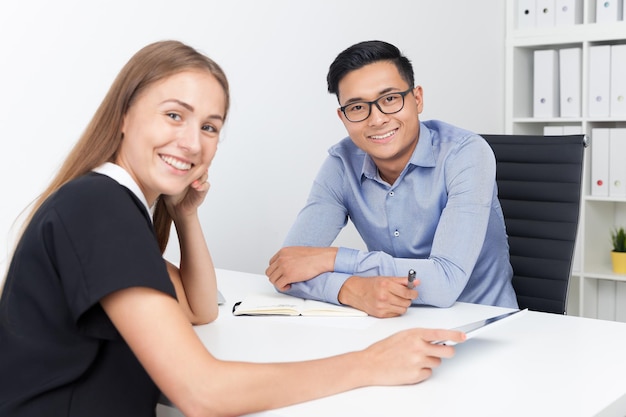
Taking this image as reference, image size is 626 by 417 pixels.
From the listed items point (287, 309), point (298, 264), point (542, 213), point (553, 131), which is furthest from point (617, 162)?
point (287, 309)

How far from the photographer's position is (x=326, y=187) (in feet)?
7.37

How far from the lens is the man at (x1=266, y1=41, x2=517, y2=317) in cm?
187

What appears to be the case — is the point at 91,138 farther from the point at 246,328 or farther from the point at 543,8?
the point at 543,8

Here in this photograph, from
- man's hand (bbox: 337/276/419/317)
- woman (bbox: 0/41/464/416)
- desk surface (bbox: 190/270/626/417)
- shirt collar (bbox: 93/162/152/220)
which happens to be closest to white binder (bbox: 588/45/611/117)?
desk surface (bbox: 190/270/626/417)

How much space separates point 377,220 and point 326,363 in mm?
1013

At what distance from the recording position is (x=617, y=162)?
3760 millimetres

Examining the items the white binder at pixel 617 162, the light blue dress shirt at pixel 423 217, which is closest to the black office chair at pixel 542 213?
the light blue dress shirt at pixel 423 217

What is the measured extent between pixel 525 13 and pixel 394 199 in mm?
2295

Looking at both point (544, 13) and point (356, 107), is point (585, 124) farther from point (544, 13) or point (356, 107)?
point (356, 107)

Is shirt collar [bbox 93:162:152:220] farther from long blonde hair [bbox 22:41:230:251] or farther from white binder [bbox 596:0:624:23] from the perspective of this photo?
white binder [bbox 596:0:624:23]

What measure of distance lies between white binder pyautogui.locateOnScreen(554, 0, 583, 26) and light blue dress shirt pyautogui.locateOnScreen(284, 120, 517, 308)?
201 centimetres

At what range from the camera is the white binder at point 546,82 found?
3973mm

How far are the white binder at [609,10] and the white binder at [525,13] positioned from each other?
1.10ft

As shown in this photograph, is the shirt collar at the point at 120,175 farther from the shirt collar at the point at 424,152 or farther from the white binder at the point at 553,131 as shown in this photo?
the white binder at the point at 553,131
